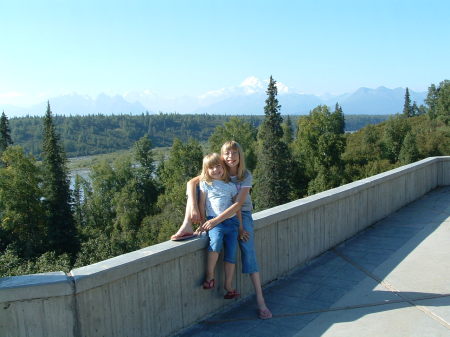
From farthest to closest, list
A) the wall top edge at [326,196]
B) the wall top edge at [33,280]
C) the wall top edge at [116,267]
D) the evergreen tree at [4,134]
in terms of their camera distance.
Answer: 1. the evergreen tree at [4,134]
2. the wall top edge at [326,196]
3. the wall top edge at [116,267]
4. the wall top edge at [33,280]

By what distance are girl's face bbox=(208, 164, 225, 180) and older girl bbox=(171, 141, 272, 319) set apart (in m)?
0.12

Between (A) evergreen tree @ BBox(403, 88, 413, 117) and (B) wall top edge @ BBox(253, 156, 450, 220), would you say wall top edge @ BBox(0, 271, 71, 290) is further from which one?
(A) evergreen tree @ BBox(403, 88, 413, 117)

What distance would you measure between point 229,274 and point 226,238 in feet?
1.31

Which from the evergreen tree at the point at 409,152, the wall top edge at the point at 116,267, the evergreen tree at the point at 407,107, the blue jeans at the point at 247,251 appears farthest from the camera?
the evergreen tree at the point at 407,107

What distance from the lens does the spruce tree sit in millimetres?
53688

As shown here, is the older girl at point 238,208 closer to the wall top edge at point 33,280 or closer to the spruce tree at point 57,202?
the wall top edge at point 33,280

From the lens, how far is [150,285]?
428 centimetres

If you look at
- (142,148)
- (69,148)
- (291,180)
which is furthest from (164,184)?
(69,148)

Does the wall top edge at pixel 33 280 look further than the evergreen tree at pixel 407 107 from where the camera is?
No

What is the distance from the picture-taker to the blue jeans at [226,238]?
4820mm

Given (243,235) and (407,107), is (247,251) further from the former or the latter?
(407,107)

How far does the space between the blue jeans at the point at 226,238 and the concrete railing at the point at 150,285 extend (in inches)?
5.2

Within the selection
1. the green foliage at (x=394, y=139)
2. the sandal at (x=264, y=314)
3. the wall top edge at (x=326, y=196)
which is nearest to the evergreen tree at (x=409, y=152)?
the green foliage at (x=394, y=139)

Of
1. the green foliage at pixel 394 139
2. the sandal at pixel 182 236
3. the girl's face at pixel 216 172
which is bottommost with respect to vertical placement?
the green foliage at pixel 394 139
